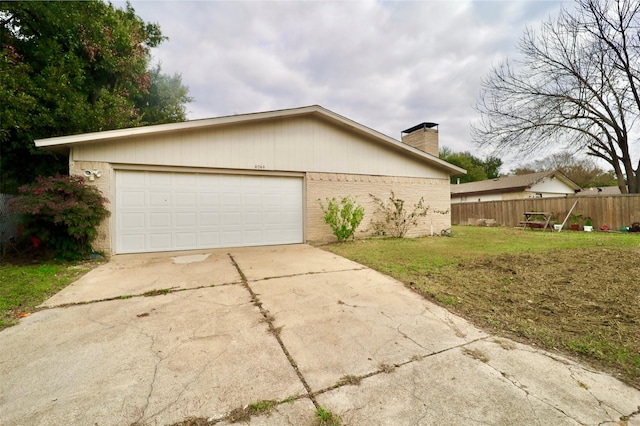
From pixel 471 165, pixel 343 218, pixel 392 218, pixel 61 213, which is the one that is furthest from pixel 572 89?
pixel 471 165

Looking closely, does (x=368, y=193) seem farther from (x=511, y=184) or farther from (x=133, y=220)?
(x=511, y=184)

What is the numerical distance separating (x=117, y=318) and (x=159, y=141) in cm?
516

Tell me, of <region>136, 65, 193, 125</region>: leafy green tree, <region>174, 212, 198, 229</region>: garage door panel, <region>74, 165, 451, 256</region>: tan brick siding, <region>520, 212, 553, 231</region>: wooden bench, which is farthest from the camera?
<region>136, 65, 193, 125</region>: leafy green tree

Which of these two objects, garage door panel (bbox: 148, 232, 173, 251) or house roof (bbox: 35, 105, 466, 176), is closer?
house roof (bbox: 35, 105, 466, 176)

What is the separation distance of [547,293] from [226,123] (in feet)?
24.7

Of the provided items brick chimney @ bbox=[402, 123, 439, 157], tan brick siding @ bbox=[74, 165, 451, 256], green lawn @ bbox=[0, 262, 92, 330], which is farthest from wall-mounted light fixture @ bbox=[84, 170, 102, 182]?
brick chimney @ bbox=[402, 123, 439, 157]

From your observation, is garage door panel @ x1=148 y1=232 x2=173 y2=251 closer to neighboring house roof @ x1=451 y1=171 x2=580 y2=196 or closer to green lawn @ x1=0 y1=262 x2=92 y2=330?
green lawn @ x1=0 y1=262 x2=92 y2=330

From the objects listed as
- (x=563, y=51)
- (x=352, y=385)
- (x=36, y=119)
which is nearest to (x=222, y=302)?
(x=352, y=385)

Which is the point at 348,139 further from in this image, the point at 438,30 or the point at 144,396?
the point at 144,396

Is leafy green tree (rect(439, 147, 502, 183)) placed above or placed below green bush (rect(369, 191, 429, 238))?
above

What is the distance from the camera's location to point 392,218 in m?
9.16

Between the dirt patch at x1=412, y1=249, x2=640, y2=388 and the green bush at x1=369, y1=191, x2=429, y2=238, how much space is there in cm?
399

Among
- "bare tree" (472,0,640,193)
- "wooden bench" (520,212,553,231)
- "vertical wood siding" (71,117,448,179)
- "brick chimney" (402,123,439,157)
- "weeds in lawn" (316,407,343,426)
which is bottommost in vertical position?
"weeds in lawn" (316,407,343,426)

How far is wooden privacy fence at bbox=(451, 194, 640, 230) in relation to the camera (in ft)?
34.1
